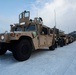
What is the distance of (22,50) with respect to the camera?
18.3 ft

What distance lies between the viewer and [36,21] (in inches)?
287

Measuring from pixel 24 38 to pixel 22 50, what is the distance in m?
0.53

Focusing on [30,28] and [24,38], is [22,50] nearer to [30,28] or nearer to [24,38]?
[24,38]

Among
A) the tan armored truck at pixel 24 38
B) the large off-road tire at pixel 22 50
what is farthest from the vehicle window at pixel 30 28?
the large off-road tire at pixel 22 50

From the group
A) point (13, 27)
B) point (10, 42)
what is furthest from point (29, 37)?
point (13, 27)

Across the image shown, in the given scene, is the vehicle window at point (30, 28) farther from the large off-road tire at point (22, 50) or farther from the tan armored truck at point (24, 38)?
the large off-road tire at point (22, 50)

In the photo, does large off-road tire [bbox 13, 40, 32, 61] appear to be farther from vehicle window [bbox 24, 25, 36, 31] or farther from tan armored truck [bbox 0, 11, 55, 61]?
vehicle window [bbox 24, 25, 36, 31]

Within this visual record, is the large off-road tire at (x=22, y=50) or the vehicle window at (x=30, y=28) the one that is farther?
the vehicle window at (x=30, y=28)

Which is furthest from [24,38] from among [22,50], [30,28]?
[30,28]

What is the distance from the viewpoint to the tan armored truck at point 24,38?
212 inches

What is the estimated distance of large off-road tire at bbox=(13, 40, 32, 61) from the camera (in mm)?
5363

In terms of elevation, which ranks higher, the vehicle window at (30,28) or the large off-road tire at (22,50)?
the vehicle window at (30,28)

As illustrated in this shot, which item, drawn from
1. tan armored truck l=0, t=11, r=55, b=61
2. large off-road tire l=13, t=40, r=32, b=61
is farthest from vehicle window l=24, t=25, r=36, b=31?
large off-road tire l=13, t=40, r=32, b=61

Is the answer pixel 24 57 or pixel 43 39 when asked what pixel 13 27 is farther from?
pixel 24 57
